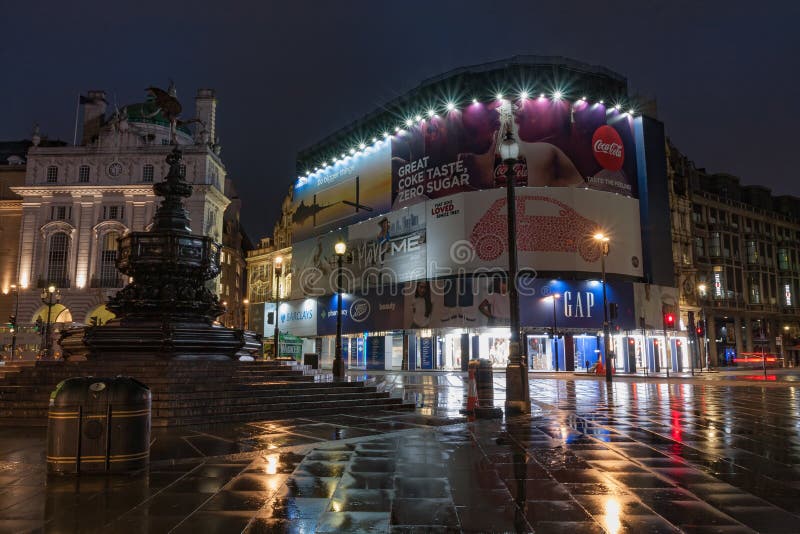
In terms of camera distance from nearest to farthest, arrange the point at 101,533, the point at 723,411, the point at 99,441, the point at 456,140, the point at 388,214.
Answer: the point at 101,533 → the point at 99,441 → the point at 723,411 → the point at 456,140 → the point at 388,214

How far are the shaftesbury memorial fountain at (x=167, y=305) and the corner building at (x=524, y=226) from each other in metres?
30.9

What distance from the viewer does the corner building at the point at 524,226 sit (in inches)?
1861

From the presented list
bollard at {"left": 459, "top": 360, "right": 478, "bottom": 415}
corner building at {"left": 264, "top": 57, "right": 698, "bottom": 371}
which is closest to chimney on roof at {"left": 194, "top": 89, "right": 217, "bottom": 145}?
corner building at {"left": 264, "top": 57, "right": 698, "bottom": 371}

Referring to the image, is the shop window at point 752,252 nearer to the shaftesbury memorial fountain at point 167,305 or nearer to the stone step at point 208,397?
the shaftesbury memorial fountain at point 167,305

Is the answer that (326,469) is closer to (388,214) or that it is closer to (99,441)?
(99,441)

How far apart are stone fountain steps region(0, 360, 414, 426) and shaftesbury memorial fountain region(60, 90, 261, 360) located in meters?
1.05

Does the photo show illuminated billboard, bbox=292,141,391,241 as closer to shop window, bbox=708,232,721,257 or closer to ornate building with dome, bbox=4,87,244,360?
ornate building with dome, bbox=4,87,244,360

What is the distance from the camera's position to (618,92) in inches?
2103

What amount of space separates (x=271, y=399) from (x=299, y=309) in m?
53.5

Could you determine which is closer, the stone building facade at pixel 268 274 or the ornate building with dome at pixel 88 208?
the ornate building with dome at pixel 88 208

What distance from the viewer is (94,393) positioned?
7164mm

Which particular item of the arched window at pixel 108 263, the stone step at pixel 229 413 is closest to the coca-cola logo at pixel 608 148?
the stone step at pixel 229 413

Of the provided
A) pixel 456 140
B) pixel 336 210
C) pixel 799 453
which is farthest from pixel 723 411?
pixel 336 210

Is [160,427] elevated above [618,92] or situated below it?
below
